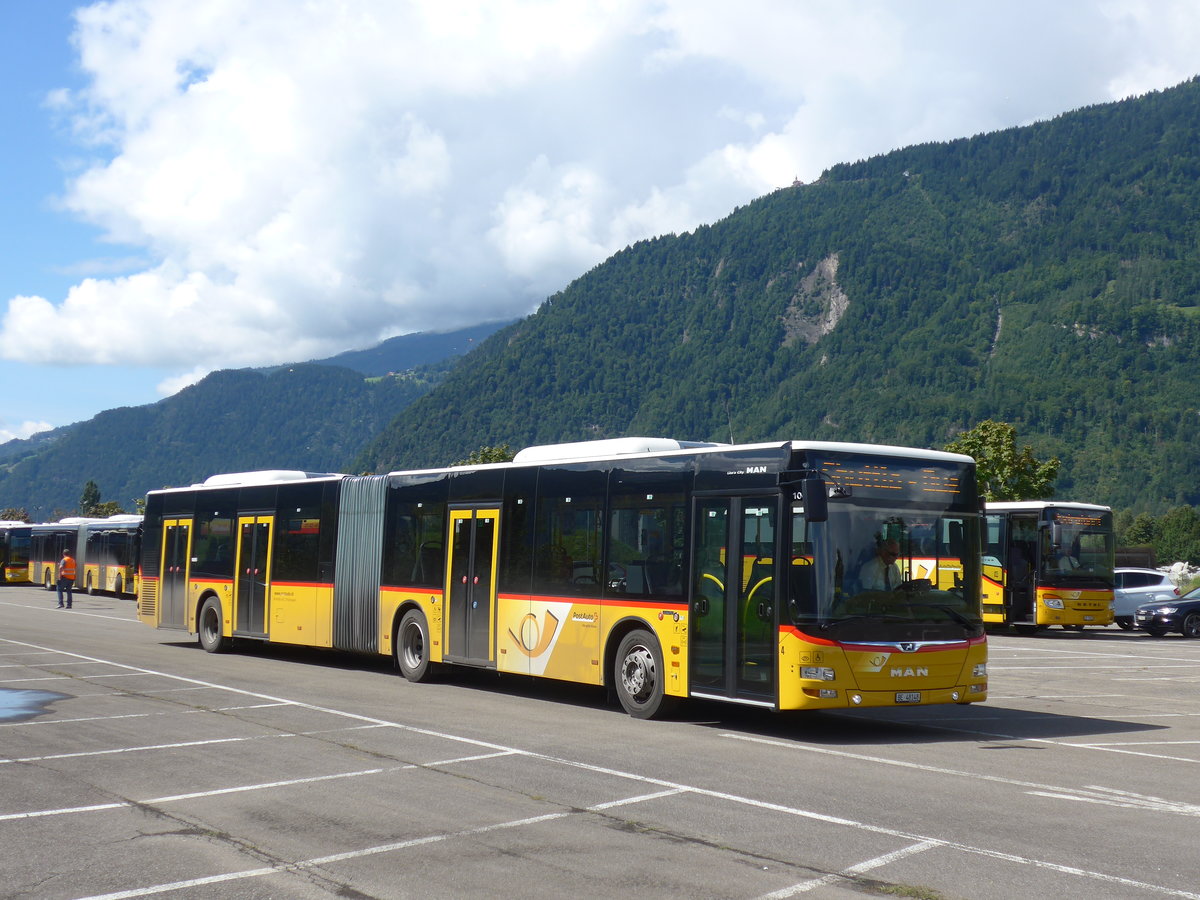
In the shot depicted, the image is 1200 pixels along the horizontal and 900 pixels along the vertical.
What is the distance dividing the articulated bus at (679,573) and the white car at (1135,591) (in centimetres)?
2534

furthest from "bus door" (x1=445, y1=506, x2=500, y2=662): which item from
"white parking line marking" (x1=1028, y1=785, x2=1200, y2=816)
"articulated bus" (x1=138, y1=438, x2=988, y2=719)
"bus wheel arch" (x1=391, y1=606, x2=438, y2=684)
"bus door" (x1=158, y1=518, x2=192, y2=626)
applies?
"bus door" (x1=158, y1=518, x2=192, y2=626)

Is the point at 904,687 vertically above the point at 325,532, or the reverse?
the point at 325,532

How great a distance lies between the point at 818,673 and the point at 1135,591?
2857 centimetres

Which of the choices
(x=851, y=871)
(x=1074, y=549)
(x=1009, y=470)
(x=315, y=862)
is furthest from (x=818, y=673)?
(x=1009, y=470)

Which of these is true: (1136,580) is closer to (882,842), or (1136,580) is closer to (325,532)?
(325,532)

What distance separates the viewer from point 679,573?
13742mm

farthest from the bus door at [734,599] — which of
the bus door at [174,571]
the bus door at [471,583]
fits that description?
the bus door at [174,571]

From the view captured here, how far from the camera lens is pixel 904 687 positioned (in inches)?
495

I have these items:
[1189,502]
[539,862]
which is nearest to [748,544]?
[539,862]

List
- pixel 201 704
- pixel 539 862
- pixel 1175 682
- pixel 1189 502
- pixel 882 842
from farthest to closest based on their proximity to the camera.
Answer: pixel 1189 502
pixel 1175 682
pixel 201 704
pixel 882 842
pixel 539 862

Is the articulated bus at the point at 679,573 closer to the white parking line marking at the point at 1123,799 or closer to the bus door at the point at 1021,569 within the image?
the white parking line marking at the point at 1123,799

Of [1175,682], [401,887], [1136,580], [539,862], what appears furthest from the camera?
[1136,580]

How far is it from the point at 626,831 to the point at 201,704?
849 centimetres

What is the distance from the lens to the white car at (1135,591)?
3703cm
